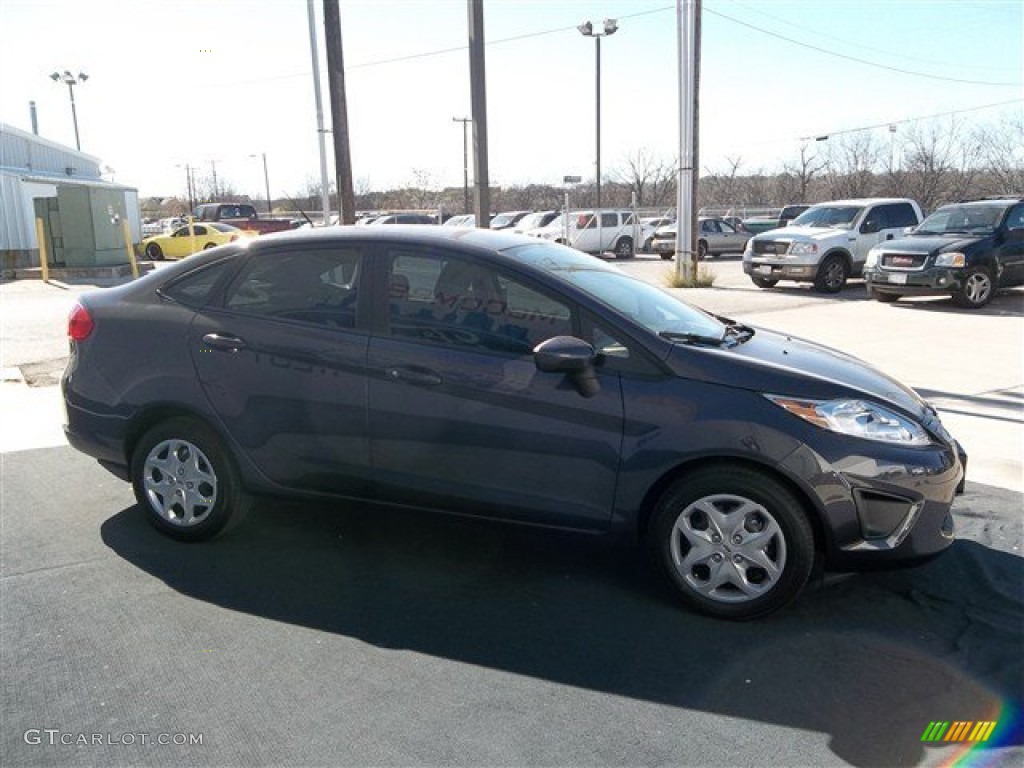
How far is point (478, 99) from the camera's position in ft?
39.2

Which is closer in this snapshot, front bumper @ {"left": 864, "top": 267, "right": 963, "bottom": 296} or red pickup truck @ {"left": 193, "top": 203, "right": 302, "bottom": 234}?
front bumper @ {"left": 864, "top": 267, "right": 963, "bottom": 296}

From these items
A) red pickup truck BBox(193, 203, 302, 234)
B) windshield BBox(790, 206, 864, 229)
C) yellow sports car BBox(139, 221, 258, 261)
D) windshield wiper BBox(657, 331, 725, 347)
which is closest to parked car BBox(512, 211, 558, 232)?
yellow sports car BBox(139, 221, 258, 261)

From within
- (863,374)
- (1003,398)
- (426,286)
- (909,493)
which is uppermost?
(426,286)

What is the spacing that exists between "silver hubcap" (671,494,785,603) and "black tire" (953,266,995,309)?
12.3 m

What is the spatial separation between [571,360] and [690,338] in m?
0.67

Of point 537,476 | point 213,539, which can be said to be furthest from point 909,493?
point 213,539

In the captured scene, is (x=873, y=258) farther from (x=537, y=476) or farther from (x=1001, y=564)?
(x=537, y=476)

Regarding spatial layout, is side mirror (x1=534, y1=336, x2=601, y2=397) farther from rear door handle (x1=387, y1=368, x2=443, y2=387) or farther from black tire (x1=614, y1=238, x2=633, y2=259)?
black tire (x1=614, y1=238, x2=633, y2=259)

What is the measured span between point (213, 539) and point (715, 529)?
102 inches

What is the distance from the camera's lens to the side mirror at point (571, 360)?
3533mm

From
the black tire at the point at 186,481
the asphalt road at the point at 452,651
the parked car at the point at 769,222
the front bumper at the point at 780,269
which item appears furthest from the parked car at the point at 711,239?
the black tire at the point at 186,481

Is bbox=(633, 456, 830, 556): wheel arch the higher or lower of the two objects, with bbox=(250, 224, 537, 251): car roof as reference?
lower

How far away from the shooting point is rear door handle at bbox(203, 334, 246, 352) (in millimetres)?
4152

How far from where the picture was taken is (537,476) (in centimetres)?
371
